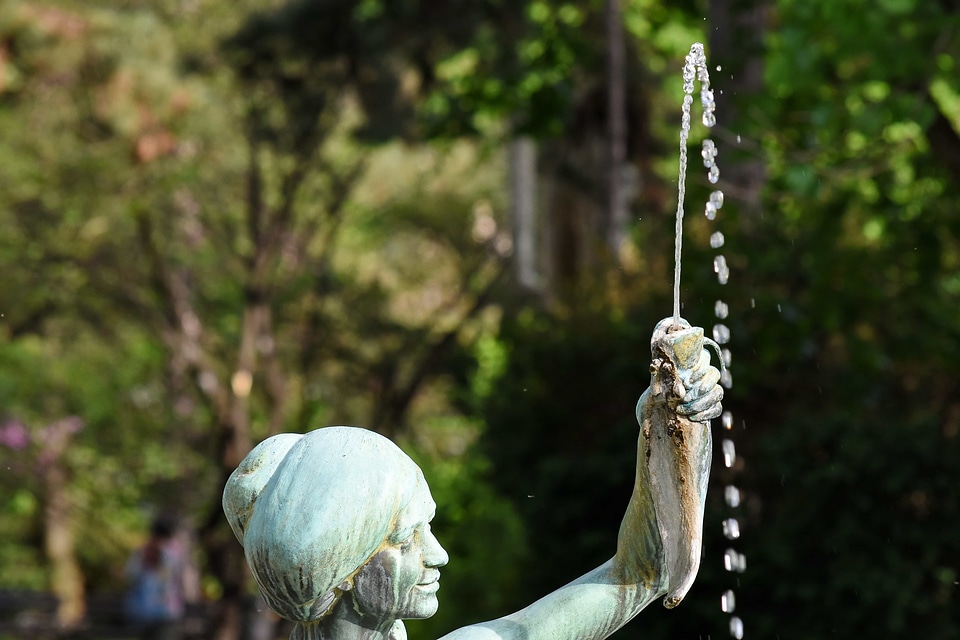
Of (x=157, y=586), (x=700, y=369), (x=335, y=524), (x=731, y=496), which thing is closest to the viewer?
(x=335, y=524)

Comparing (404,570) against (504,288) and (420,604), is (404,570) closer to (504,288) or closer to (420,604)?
(420,604)

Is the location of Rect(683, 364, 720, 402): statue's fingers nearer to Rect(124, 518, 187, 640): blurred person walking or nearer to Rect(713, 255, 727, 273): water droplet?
Rect(713, 255, 727, 273): water droplet

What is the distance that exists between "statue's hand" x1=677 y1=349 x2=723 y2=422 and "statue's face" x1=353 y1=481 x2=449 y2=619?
0.42 metres

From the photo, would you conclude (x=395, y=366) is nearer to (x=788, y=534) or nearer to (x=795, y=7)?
(x=788, y=534)

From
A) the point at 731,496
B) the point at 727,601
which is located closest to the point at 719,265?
the point at 731,496

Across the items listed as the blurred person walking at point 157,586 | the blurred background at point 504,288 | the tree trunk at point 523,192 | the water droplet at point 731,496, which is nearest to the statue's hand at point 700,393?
the water droplet at point 731,496

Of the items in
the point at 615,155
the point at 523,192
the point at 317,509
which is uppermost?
the point at 615,155

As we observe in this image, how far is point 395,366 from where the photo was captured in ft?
44.0

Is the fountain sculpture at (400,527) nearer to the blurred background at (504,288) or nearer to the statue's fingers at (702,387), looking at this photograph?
the statue's fingers at (702,387)

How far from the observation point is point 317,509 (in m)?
1.93

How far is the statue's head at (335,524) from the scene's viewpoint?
1933mm

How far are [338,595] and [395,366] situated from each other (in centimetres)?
1138

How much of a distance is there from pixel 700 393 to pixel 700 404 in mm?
17

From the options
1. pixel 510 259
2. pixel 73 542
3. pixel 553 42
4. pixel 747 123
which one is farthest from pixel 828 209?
pixel 73 542
